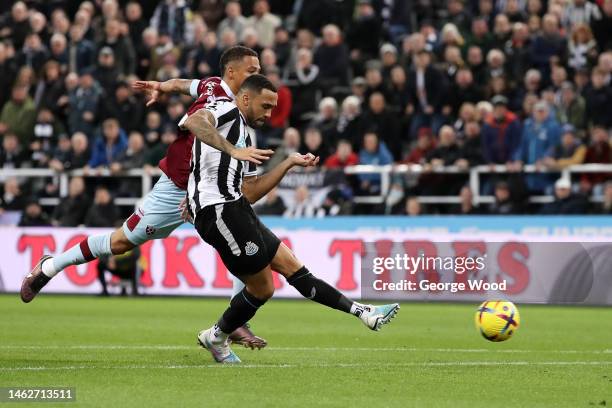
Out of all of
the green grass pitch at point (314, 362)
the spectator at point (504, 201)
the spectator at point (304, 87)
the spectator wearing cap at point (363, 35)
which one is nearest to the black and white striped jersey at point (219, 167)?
the green grass pitch at point (314, 362)

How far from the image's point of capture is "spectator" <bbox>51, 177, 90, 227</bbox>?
949 inches

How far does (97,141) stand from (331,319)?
9.55 meters

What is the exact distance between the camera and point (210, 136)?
32.6ft

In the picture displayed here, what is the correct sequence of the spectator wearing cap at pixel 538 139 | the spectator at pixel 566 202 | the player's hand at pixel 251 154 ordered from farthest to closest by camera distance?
1. the spectator wearing cap at pixel 538 139
2. the spectator at pixel 566 202
3. the player's hand at pixel 251 154

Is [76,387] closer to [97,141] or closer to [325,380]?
[325,380]

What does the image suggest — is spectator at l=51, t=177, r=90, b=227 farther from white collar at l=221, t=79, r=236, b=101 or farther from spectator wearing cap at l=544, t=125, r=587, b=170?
white collar at l=221, t=79, r=236, b=101

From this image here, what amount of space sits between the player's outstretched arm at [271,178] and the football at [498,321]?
207 cm

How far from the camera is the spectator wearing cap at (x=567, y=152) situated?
21406mm

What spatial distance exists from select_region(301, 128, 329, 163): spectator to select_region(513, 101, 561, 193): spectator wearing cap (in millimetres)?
3497

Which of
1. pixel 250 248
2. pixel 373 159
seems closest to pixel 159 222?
pixel 250 248

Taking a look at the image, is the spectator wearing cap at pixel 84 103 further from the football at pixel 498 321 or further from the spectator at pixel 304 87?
the football at pixel 498 321

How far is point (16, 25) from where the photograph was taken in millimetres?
28469

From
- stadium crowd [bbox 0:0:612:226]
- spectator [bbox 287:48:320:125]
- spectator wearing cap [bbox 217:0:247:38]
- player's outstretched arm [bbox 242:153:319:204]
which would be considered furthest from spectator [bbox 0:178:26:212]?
player's outstretched arm [bbox 242:153:319:204]

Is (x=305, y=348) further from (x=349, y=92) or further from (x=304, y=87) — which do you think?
(x=349, y=92)
